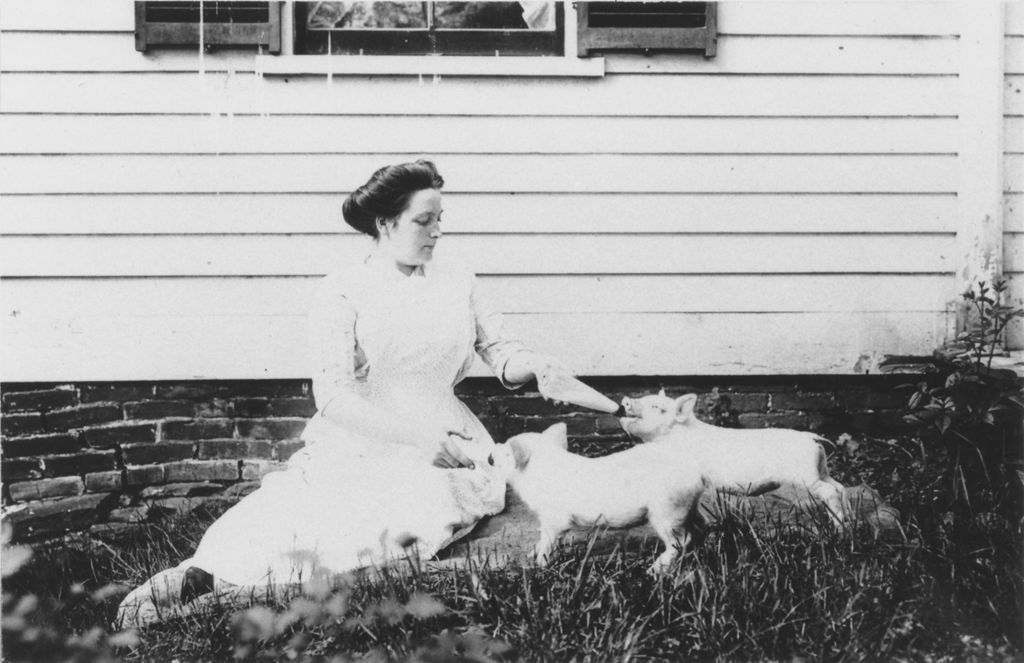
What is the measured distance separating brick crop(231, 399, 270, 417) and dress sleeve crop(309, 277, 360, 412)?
52.6 inches

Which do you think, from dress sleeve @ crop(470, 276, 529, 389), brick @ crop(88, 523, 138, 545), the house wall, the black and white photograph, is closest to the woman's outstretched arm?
dress sleeve @ crop(470, 276, 529, 389)

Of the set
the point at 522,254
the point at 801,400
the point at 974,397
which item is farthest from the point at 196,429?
the point at 974,397

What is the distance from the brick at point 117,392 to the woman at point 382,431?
1.41 metres

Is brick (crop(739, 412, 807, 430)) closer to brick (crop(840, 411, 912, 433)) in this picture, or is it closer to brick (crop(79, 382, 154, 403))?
brick (crop(840, 411, 912, 433))

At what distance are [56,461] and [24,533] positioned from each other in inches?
14.1

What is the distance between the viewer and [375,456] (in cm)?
321

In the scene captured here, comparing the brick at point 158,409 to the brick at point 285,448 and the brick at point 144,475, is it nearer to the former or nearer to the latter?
the brick at point 144,475

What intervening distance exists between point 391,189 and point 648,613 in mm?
1696

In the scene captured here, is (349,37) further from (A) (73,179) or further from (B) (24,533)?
(B) (24,533)

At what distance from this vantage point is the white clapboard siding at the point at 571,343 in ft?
14.0

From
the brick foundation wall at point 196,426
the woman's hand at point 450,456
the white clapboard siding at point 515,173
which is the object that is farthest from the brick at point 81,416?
the woman's hand at point 450,456

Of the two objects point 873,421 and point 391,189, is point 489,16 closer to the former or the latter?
point 391,189

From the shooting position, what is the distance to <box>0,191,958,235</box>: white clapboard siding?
13.8 feet

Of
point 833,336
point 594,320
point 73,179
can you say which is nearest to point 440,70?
point 594,320
